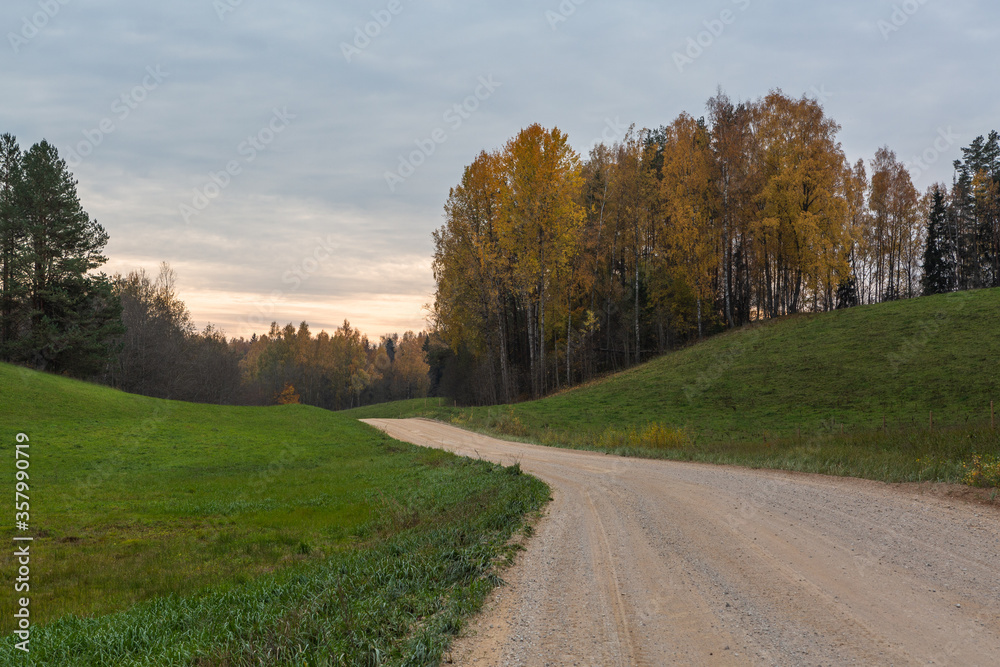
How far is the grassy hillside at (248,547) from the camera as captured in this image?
541 centimetres

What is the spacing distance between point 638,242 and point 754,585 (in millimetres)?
45768

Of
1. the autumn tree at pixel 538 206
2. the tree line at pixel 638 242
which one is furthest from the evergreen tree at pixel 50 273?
the autumn tree at pixel 538 206

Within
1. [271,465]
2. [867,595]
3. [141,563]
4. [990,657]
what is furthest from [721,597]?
[271,465]

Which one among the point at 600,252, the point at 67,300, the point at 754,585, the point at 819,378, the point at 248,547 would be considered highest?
the point at 600,252

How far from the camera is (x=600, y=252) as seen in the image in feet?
169

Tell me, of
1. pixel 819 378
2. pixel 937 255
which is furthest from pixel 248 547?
pixel 937 255

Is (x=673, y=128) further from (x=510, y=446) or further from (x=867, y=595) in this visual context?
(x=867, y=595)

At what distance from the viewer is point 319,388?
368ft

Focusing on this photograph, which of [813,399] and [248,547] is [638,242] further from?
[248,547]

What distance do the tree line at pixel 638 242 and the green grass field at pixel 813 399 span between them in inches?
227

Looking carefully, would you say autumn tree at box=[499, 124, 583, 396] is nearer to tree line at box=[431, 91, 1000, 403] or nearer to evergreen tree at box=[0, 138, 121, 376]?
tree line at box=[431, 91, 1000, 403]

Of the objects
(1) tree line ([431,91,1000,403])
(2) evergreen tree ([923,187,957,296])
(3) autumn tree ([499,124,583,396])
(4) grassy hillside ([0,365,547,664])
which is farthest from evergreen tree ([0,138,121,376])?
(2) evergreen tree ([923,187,957,296])

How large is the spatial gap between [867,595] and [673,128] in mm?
52225

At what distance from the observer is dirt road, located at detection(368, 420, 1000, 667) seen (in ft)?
15.5
